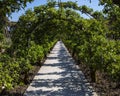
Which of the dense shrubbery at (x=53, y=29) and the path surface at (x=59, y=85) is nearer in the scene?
the path surface at (x=59, y=85)

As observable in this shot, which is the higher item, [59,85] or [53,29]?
[53,29]

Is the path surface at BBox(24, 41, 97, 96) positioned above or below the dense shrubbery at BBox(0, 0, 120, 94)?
below

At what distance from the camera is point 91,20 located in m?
14.5

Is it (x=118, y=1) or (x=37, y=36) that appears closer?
(x=118, y=1)

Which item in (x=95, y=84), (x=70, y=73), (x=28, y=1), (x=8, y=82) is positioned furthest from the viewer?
(x=70, y=73)

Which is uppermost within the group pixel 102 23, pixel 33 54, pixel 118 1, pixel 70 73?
pixel 118 1

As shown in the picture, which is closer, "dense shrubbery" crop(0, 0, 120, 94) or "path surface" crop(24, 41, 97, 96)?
"path surface" crop(24, 41, 97, 96)

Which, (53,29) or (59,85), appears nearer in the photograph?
(59,85)

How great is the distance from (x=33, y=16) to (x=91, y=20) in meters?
2.47

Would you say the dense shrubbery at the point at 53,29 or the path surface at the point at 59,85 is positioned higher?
the dense shrubbery at the point at 53,29

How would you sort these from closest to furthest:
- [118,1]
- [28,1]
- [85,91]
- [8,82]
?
[118,1] → [28,1] → [8,82] → [85,91]

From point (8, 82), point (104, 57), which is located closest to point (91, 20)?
point (104, 57)

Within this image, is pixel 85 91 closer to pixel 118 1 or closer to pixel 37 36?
pixel 37 36

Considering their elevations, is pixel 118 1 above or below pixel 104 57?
above
